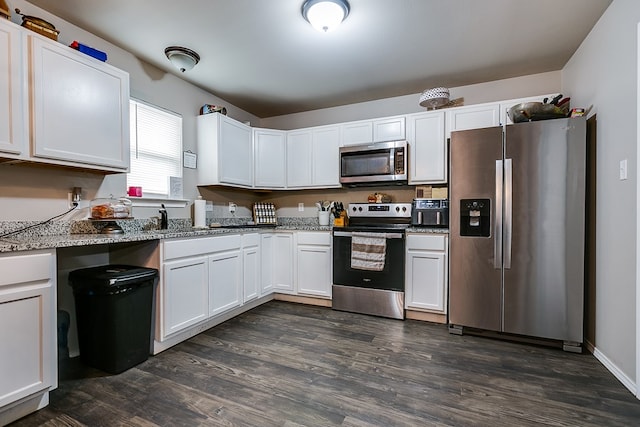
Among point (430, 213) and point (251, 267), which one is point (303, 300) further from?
point (430, 213)

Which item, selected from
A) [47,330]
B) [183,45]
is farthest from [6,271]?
[183,45]

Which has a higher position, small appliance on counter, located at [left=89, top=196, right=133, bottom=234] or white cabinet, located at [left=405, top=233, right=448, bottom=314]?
small appliance on counter, located at [left=89, top=196, right=133, bottom=234]

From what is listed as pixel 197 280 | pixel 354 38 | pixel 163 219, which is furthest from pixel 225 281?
pixel 354 38

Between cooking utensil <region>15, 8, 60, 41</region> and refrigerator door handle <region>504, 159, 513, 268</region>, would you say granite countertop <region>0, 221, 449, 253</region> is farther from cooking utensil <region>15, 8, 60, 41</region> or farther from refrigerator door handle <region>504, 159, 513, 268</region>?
cooking utensil <region>15, 8, 60, 41</region>

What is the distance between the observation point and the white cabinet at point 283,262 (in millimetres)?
3533

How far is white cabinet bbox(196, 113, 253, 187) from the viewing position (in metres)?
3.24

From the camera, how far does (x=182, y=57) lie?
2592mm

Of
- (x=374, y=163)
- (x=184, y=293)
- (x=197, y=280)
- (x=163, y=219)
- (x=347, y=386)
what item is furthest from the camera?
(x=374, y=163)

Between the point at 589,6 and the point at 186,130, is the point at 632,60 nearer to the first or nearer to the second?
the point at 589,6

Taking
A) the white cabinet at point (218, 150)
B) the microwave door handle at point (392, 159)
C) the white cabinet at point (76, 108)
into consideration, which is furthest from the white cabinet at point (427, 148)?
the white cabinet at point (76, 108)

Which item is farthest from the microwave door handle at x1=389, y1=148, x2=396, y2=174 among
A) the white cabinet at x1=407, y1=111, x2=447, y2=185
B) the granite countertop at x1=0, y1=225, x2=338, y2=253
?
the granite countertop at x1=0, y1=225, x2=338, y2=253

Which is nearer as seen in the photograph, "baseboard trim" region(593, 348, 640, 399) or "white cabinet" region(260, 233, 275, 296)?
"baseboard trim" region(593, 348, 640, 399)

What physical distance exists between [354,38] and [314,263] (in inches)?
90.0

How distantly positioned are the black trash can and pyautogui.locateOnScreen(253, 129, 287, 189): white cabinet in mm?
2020
